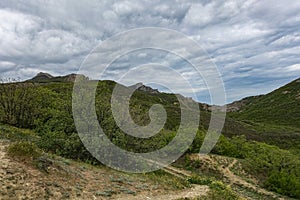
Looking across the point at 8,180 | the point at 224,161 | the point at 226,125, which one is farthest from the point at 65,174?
the point at 226,125

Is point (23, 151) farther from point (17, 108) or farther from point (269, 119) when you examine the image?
point (269, 119)

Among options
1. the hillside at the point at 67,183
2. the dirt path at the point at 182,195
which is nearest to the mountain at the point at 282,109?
the dirt path at the point at 182,195

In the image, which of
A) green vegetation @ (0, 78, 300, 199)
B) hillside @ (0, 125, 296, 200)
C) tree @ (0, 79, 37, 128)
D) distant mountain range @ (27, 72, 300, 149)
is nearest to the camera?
hillside @ (0, 125, 296, 200)

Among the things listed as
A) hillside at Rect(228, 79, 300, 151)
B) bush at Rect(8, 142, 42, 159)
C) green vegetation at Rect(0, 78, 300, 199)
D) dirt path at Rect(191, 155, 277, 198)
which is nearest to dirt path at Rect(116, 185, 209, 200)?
green vegetation at Rect(0, 78, 300, 199)

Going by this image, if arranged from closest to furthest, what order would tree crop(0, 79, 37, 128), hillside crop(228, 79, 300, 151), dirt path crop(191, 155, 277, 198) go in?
1. tree crop(0, 79, 37, 128)
2. dirt path crop(191, 155, 277, 198)
3. hillside crop(228, 79, 300, 151)

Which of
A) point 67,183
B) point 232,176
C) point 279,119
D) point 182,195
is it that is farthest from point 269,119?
point 67,183

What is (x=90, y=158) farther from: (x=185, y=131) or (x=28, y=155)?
(x=185, y=131)

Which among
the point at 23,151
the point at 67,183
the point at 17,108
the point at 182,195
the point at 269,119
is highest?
the point at 17,108

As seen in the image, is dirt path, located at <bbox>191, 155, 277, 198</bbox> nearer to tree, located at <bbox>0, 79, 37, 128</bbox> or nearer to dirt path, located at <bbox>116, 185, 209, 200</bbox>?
dirt path, located at <bbox>116, 185, 209, 200</bbox>

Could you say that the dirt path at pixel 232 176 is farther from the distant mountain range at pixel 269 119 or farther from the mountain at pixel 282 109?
the mountain at pixel 282 109

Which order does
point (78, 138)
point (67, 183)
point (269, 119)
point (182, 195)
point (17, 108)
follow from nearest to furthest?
point (67, 183) → point (182, 195) → point (78, 138) → point (17, 108) → point (269, 119)

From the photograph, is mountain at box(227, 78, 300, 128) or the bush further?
mountain at box(227, 78, 300, 128)

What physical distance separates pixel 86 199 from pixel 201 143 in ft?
94.0

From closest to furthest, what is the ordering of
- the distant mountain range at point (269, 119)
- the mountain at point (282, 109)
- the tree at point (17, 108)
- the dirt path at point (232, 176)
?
the tree at point (17, 108), the dirt path at point (232, 176), the distant mountain range at point (269, 119), the mountain at point (282, 109)
